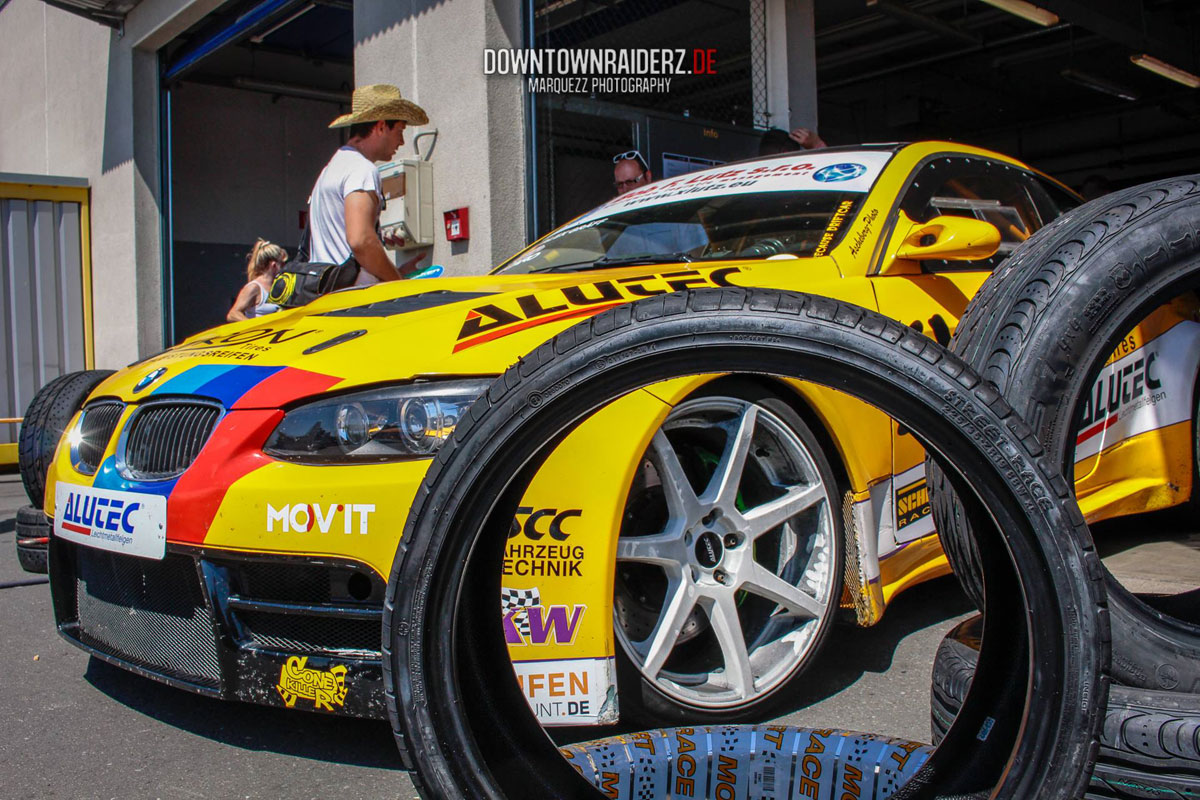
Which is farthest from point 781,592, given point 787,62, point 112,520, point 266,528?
point 787,62

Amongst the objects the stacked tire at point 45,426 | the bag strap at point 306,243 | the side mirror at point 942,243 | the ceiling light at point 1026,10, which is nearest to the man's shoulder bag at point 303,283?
the bag strap at point 306,243

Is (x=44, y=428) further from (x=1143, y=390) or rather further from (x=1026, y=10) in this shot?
(x=1026, y=10)

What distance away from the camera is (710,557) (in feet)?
7.51

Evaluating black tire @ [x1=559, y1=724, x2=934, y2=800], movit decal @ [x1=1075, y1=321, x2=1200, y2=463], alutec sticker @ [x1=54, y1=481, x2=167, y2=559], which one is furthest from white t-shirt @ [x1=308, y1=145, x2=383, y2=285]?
black tire @ [x1=559, y1=724, x2=934, y2=800]

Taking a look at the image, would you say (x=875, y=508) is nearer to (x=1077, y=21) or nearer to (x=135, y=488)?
(x=135, y=488)

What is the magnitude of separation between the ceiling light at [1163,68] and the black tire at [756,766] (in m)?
14.8

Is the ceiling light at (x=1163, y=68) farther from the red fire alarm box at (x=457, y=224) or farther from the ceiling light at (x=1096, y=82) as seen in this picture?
the red fire alarm box at (x=457, y=224)

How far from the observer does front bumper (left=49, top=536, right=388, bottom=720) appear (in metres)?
2.05

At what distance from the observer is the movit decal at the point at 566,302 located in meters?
2.21

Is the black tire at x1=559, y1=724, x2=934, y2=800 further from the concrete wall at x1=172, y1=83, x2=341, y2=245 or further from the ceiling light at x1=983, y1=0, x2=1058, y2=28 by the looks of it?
the concrete wall at x1=172, y1=83, x2=341, y2=245

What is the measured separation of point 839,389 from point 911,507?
1.62m

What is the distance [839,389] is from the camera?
1.24 meters

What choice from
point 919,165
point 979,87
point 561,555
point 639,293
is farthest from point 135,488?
point 979,87

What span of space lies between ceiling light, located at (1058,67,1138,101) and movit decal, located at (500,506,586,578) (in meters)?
15.9
